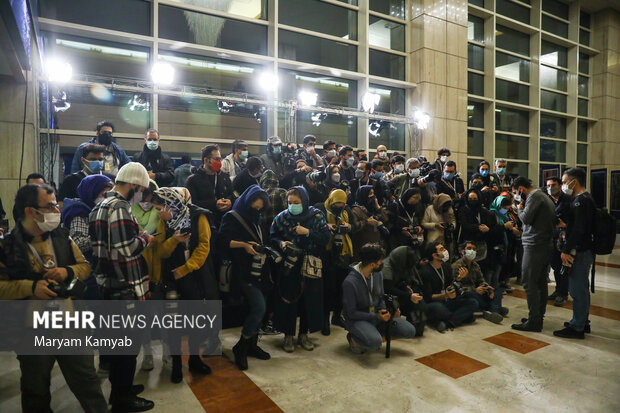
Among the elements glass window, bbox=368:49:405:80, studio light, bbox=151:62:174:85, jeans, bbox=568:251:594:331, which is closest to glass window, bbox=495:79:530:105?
glass window, bbox=368:49:405:80

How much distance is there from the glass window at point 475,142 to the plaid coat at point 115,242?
10.7 meters

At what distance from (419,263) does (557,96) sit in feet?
40.0

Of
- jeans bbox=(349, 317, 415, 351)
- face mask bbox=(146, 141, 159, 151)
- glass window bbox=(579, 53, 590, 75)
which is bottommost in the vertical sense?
jeans bbox=(349, 317, 415, 351)

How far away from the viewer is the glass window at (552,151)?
13094mm

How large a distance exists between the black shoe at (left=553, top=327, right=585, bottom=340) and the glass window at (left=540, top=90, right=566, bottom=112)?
36.0 feet

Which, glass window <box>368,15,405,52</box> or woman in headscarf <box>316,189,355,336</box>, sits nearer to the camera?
woman in headscarf <box>316,189,355,336</box>

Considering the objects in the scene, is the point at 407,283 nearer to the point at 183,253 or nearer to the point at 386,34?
the point at 183,253

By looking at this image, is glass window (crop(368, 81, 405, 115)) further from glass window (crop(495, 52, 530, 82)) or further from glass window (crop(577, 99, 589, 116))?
glass window (crop(577, 99, 589, 116))

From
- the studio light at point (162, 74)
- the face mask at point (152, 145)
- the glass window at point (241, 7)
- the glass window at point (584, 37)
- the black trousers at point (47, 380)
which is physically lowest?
the black trousers at point (47, 380)

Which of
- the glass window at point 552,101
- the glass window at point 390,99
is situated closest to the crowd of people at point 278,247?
the glass window at point 390,99

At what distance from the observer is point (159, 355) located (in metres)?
3.73

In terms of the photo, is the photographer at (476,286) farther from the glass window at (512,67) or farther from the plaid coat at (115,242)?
the glass window at (512,67)

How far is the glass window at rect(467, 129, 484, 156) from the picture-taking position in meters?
11.5

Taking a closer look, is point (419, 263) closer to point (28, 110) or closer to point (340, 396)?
point (340, 396)
